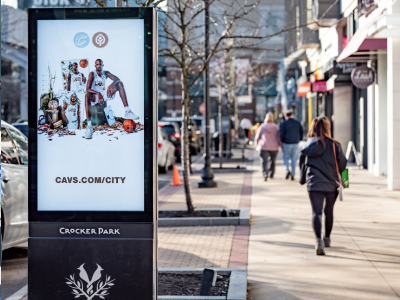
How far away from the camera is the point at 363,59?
1761 centimetres

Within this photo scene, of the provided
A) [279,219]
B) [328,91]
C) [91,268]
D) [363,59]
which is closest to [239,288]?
[91,268]

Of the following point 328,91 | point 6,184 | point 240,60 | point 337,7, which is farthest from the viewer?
point 240,60

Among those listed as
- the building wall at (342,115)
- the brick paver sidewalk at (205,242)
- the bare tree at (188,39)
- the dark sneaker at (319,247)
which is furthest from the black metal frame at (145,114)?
the building wall at (342,115)

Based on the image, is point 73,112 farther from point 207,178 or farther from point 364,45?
point 364,45

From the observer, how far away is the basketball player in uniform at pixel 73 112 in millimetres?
4316

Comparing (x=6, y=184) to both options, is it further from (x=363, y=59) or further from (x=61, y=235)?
(x=363, y=59)

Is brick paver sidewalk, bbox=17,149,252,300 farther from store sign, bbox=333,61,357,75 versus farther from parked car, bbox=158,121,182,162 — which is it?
parked car, bbox=158,121,182,162

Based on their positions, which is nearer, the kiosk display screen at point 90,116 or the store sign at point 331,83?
the kiosk display screen at point 90,116

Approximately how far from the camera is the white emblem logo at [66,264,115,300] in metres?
4.26

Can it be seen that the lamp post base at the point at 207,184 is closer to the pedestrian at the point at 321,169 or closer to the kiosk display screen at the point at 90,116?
the pedestrian at the point at 321,169

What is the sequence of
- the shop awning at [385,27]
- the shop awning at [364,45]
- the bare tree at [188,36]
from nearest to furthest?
the bare tree at [188,36] → the shop awning at [385,27] → the shop awning at [364,45]

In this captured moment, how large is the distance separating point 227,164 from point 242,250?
15.9 m

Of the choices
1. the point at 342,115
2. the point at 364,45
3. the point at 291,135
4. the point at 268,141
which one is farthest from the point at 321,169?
the point at 342,115

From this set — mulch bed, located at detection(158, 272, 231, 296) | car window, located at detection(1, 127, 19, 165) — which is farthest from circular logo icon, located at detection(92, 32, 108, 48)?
car window, located at detection(1, 127, 19, 165)
